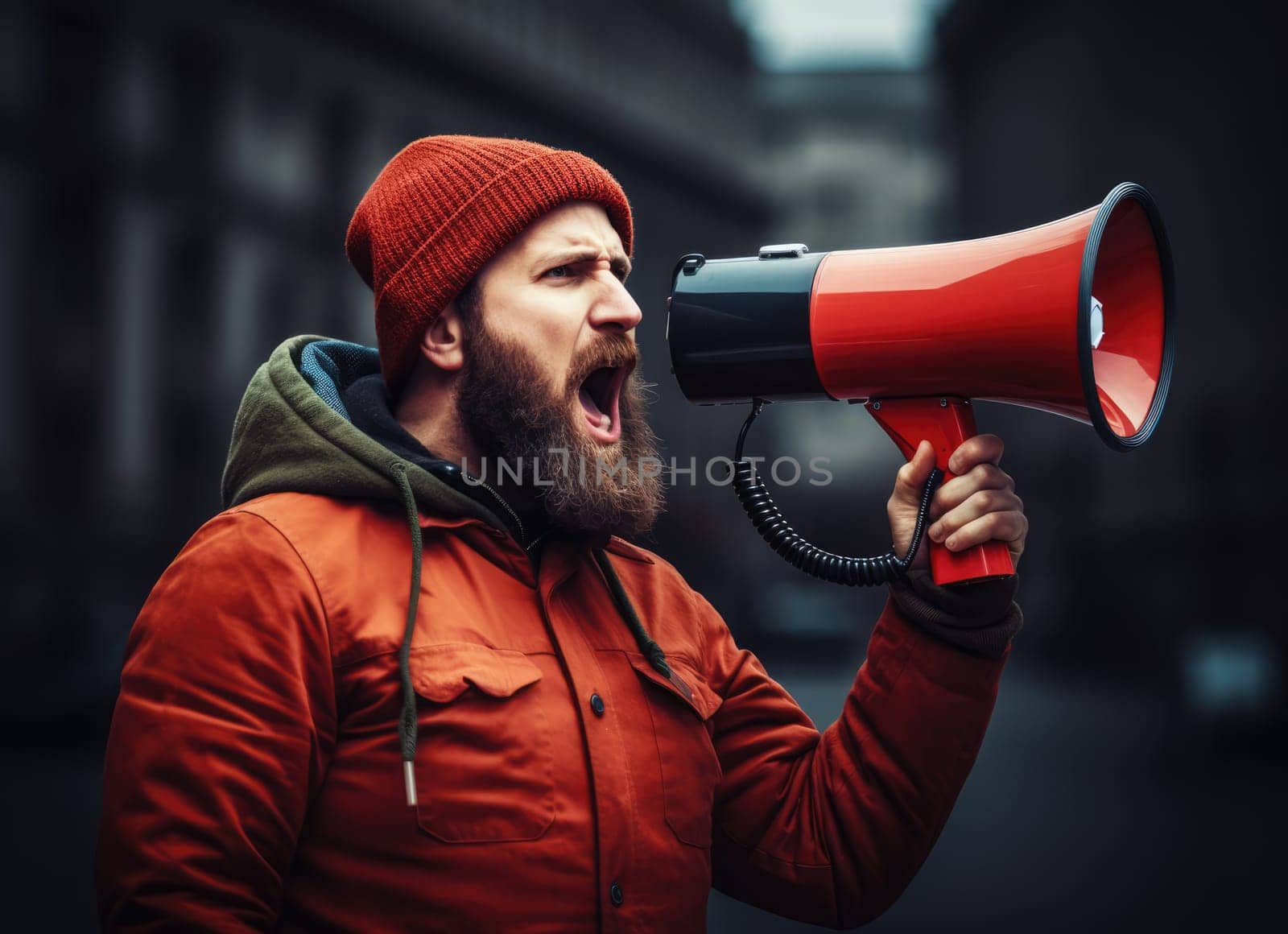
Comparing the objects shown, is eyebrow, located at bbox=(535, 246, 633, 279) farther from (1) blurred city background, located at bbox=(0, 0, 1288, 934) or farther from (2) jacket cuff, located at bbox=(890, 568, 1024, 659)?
(1) blurred city background, located at bbox=(0, 0, 1288, 934)

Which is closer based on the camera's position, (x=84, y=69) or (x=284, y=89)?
(x=84, y=69)

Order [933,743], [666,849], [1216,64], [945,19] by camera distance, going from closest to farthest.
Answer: [666,849] → [933,743] → [1216,64] → [945,19]

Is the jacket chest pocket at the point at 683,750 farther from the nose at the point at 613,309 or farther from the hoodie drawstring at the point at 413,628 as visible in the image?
the nose at the point at 613,309

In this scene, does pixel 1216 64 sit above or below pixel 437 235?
above

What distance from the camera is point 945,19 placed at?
26844mm

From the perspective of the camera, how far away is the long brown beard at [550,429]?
7.16 feet

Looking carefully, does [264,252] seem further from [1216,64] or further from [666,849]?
[666,849]

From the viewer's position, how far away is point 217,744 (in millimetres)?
1696

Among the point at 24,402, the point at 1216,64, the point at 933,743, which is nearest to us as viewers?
the point at 933,743

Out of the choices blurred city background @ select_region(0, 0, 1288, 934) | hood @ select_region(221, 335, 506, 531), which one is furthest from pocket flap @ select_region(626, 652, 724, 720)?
blurred city background @ select_region(0, 0, 1288, 934)

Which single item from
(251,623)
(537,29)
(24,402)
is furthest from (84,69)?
(251,623)

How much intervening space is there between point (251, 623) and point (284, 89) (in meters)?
21.1

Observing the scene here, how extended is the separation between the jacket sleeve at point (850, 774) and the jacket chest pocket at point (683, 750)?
0.18 metres

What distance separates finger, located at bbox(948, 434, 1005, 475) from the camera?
203 centimetres
